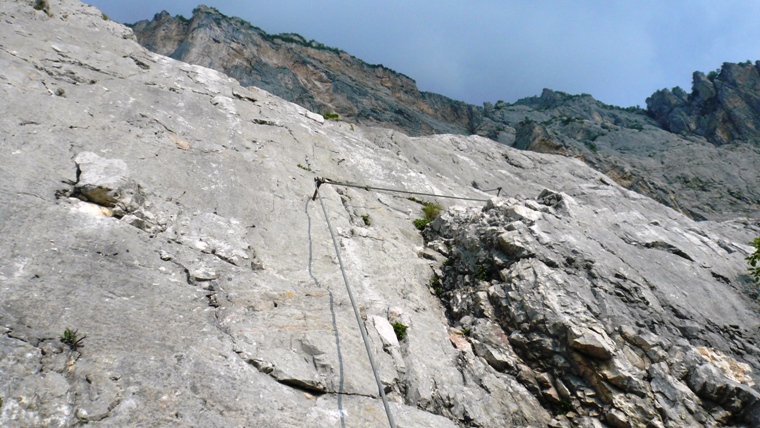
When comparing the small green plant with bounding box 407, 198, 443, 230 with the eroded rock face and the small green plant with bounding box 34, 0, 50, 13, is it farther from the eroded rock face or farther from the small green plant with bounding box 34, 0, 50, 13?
the small green plant with bounding box 34, 0, 50, 13

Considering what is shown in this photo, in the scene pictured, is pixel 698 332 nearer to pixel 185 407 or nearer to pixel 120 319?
pixel 185 407

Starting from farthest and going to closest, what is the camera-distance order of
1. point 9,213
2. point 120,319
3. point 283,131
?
point 283,131 < point 9,213 < point 120,319

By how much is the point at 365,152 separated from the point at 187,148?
27.4 ft

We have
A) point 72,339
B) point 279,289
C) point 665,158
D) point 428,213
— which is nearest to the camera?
point 72,339

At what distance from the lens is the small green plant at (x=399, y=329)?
27.9ft

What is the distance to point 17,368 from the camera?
4809 millimetres

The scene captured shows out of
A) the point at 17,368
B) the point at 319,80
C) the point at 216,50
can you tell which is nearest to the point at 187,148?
the point at 17,368

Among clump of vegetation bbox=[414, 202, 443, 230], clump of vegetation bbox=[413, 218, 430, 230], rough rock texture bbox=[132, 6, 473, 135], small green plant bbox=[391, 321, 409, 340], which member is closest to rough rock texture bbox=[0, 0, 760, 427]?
small green plant bbox=[391, 321, 409, 340]

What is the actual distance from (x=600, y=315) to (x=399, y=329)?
179 inches

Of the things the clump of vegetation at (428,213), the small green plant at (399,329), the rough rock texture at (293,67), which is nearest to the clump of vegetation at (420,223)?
the clump of vegetation at (428,213)

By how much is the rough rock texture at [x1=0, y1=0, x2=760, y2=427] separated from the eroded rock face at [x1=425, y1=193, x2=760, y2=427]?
0.05 meters

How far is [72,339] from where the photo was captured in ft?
17.8

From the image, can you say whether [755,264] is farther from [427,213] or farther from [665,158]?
[665,158]

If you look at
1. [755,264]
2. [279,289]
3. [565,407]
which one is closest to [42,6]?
[279,289]
